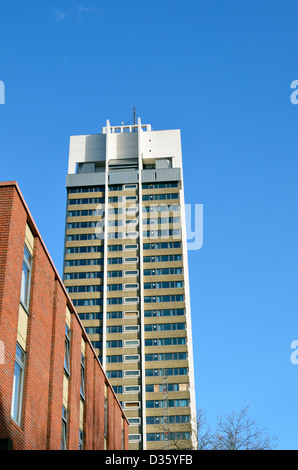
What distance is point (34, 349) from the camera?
67.1 ft

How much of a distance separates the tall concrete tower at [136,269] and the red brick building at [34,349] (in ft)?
188

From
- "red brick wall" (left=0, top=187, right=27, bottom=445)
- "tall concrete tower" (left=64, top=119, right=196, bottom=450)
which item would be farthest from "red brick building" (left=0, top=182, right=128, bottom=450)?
"tall concrete tower" (left=64, top=119, right=196, bottom=450)

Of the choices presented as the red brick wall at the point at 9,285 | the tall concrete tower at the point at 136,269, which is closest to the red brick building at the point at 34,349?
the red brick wall at the point at 9,285

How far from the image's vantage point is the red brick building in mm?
18047

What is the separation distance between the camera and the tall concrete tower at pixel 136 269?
85625 millimetres

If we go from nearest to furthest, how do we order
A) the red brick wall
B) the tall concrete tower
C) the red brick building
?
the red brick wall, the red brick building, the tall concrete tower

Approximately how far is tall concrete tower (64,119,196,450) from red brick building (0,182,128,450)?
188ft

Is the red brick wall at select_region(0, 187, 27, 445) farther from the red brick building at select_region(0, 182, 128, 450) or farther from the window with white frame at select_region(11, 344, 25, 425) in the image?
the window with white frame at select_region(11, 344, 25, 425)

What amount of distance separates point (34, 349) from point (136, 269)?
75.0 m

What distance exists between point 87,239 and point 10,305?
79.7 meters
